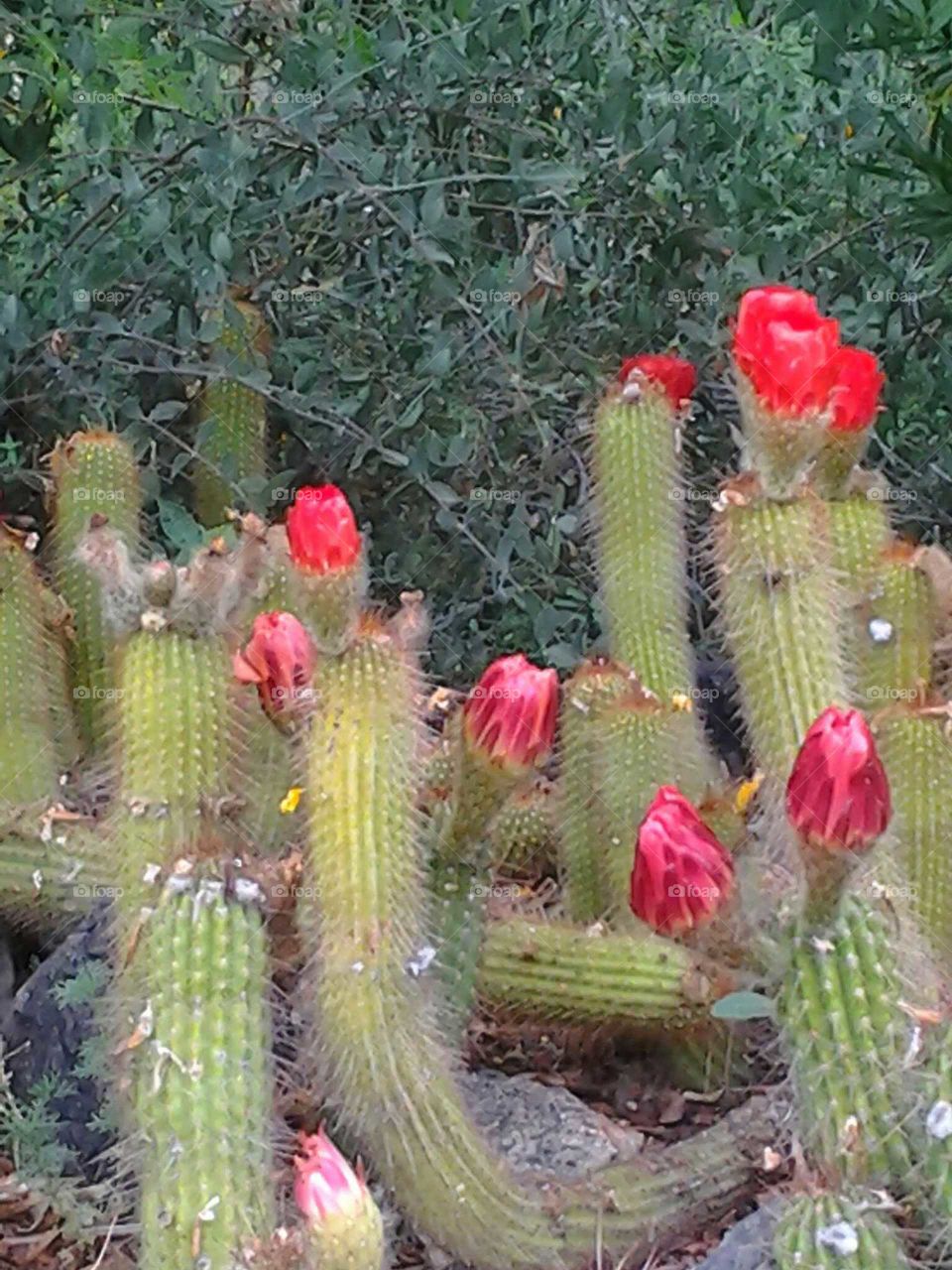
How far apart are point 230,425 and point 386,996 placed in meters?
1.69

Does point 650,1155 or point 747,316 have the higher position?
point 747,316

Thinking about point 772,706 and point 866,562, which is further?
point 866,562

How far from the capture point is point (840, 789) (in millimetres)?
1553

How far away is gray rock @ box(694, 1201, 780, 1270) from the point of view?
5.35 ft

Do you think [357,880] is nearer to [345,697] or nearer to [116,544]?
[345,697]

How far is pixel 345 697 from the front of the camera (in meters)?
1.90

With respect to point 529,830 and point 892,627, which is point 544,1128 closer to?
point 529,830

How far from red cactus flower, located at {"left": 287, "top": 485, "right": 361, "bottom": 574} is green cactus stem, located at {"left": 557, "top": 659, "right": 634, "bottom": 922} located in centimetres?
70

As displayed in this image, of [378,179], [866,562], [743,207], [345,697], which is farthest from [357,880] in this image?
[743,207]

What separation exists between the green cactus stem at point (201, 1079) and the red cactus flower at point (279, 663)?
299 millimetres

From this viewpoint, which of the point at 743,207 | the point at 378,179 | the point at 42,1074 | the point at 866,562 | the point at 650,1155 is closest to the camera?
the point at 650,1155

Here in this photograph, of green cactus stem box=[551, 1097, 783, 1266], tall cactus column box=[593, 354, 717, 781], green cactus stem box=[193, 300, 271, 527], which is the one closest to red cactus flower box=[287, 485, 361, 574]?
green cactus stem box=[551, 1097, 783, 1266]

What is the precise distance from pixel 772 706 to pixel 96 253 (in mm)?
1715

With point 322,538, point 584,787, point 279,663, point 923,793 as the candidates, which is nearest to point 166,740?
point 279,663
